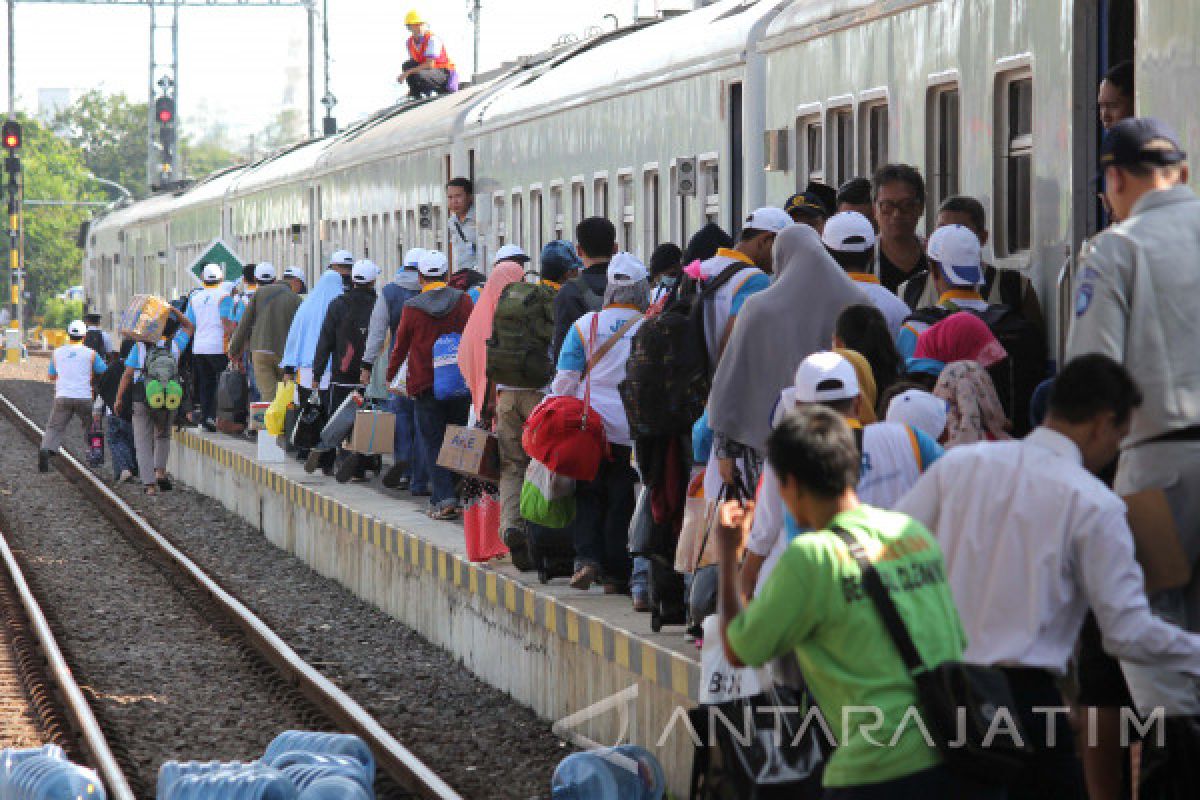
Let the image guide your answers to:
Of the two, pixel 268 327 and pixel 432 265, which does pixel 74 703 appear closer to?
pixel 432 265

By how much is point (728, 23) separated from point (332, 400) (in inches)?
236

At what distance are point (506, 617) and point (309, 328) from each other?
6.89 m

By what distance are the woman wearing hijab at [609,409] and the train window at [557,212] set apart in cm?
630

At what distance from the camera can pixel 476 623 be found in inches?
481

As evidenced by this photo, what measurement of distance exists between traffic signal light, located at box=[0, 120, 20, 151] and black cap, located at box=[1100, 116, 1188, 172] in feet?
126

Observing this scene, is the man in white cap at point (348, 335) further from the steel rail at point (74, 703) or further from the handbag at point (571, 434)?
the handbag at point (571, 434)

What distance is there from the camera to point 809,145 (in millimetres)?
11578

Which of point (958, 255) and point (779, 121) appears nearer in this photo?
point (958, 255)

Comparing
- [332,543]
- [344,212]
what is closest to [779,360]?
[332,543]

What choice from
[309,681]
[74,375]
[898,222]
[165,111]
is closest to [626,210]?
[309,681]

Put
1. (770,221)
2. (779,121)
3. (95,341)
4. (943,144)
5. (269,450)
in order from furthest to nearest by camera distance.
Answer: (95,341) < (269,450) < (779,121) < (943,144) < (770,221)

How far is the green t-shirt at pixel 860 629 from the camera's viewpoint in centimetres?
486

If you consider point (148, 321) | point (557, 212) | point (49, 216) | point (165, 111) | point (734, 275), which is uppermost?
point (49, 216)

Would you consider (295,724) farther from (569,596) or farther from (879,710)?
(879,710)
